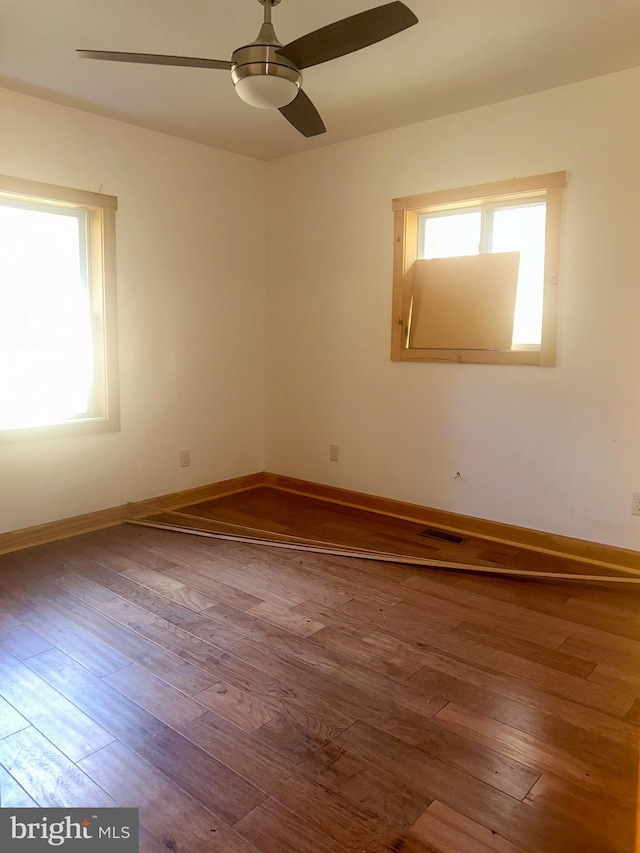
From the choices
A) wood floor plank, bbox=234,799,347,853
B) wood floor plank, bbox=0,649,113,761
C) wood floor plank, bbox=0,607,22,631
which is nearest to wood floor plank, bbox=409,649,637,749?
wood floor plank, bbox=234,799,347,853

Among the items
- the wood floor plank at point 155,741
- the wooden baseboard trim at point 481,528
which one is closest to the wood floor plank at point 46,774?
the wood floor plank at point 155,741

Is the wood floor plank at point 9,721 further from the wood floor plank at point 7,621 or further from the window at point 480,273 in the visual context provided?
the window at point 480,273

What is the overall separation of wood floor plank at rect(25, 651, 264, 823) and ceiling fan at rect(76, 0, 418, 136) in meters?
2.13

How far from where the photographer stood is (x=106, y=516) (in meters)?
3.79

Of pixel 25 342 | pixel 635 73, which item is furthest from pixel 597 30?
pixel 25 342

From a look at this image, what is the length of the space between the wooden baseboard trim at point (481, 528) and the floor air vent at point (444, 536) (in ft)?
0.21

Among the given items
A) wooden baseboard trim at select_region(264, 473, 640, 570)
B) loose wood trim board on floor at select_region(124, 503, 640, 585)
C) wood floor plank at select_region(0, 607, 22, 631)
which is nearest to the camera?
wood floor plank at select_region(0, 607, 22, 631)

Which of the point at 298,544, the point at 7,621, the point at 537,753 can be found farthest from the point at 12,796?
the point at 298,544

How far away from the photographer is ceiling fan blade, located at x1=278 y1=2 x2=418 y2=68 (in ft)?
5.94

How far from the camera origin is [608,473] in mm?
3148

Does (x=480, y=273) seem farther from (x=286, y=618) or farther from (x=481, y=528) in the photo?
(x=286, y=618)

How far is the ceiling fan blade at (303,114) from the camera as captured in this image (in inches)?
93.4

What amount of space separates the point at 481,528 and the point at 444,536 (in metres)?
0.23

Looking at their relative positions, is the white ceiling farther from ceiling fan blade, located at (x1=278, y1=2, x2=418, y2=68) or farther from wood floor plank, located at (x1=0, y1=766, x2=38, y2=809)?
wood floor plank, located at (x1=0, y1=766, x2=38, y2=809)
